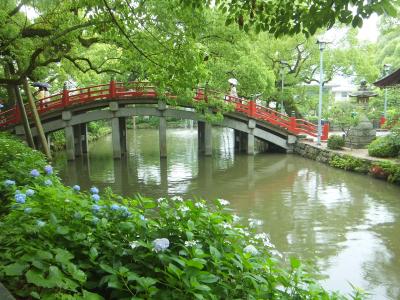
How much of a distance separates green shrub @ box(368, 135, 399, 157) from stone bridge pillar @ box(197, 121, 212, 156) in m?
8.35

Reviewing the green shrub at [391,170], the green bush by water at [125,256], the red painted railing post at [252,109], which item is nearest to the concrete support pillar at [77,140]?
the red painted railing post at [252,109]

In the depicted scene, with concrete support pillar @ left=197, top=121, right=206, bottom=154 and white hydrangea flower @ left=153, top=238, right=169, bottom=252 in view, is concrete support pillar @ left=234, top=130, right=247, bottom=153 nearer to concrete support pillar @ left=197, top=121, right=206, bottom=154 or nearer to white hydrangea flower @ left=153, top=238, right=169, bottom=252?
concrete support pillar @ left=197, top=121, right=206, bottom=154

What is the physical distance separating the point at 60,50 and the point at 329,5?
11.5m

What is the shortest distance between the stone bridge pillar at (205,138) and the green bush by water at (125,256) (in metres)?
17.8

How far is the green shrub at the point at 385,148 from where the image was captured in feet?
50.2

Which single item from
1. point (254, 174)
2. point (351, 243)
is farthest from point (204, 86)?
point (351, 243)

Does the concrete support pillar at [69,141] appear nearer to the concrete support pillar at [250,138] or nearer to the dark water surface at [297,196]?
the dark water surface at [297,196]

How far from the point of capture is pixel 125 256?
2527 mm

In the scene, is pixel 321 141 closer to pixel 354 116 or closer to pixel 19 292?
pixel 354 116

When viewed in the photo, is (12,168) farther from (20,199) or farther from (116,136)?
(116,136)

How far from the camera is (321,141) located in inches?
823

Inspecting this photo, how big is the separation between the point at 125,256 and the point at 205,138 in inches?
753

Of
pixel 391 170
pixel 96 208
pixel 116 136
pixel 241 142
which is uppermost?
pixel 96 208

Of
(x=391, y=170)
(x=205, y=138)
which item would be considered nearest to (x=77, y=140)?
(x=205, y=138)
